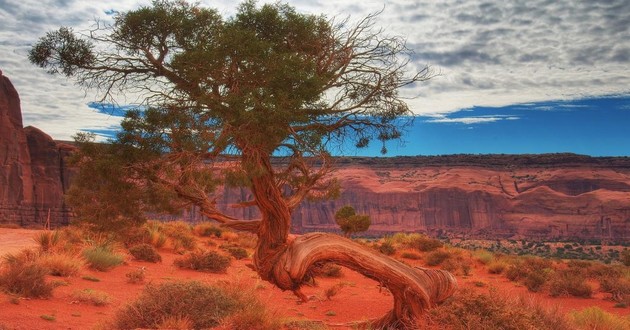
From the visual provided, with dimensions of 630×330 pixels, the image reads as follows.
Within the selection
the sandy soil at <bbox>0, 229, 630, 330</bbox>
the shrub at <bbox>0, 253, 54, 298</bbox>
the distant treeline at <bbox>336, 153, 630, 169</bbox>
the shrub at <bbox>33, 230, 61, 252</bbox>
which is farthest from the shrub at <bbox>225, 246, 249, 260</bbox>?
the distant treeline at <bbox>336, 153, 630, 169</bbox>

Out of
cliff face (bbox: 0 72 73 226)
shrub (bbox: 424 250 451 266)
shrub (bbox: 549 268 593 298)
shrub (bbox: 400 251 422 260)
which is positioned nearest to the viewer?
shrub (bbox: 549 268 593 298)

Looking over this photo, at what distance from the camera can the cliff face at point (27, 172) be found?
54719 mm

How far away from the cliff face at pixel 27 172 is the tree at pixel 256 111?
47.3 m

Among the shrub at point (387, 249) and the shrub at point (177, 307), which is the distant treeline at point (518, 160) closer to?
the shrub at point (387, 249)

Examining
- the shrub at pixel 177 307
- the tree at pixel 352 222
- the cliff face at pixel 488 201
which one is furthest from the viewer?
the cliff face at pixel 488 201

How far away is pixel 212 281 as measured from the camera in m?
14.0

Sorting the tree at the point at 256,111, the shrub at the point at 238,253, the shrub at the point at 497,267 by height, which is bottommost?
the shrub at the point at 497,267

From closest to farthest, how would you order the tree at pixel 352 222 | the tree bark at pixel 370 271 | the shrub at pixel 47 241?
the tree bark at pixel 370 271
the shrub at pixel 47 241
the tree at pixel 352 222

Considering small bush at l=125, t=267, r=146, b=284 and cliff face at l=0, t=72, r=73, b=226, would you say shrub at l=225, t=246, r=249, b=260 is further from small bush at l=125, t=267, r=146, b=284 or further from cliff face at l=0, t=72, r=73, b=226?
cliff face at l=0, t=72, r=73, b=226

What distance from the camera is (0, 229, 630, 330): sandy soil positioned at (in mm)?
10414

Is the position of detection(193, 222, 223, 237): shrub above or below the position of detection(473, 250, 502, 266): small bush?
above

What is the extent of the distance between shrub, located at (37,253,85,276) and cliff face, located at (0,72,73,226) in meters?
41.6

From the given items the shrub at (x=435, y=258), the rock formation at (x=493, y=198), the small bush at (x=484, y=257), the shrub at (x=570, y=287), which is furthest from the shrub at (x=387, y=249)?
the rock formation at (x=493, y=198)

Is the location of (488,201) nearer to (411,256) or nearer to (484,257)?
(484,257)
